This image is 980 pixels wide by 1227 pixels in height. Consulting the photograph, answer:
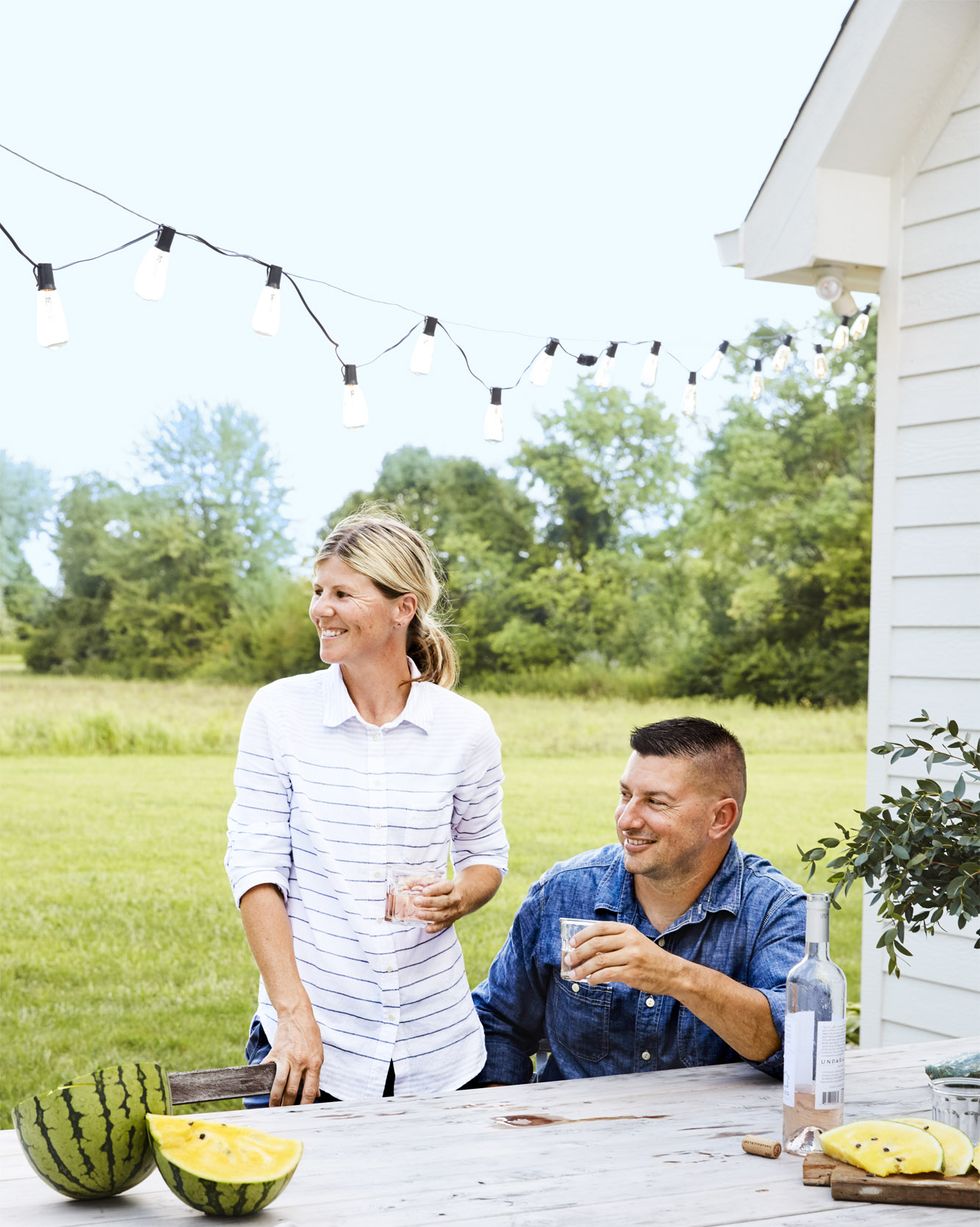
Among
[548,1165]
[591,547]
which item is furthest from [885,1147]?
[591,547]

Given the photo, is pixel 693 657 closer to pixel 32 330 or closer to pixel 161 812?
pixel 161 812

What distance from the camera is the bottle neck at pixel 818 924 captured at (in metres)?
1.42

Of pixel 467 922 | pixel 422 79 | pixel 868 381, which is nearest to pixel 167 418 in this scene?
pixel 422 79

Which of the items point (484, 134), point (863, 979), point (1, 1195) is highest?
point (484, 134)

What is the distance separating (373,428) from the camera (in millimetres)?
10188

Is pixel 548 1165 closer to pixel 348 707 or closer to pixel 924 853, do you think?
pixel 924 853

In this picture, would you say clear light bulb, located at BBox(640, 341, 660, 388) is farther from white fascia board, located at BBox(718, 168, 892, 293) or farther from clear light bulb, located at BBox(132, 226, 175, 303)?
clear light bulb, located at BBox(132, 226, 175, 303)

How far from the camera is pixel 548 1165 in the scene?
1.47 m

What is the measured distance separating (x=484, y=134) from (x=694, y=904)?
9.63 meters

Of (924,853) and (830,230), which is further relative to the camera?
(830,230)

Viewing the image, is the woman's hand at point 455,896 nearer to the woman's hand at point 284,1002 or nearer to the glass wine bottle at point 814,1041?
the woman's hand at point 284,1002

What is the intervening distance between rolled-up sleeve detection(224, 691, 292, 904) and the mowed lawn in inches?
150

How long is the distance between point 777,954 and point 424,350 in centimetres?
203

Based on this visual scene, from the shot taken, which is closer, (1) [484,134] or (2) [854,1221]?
(2) [854,1221]
